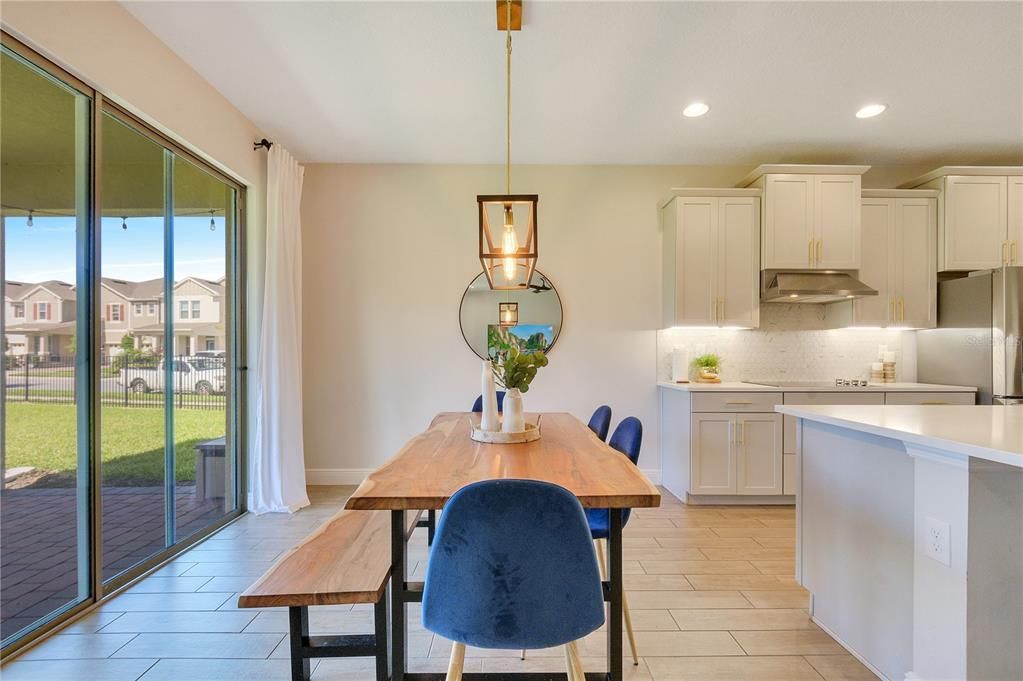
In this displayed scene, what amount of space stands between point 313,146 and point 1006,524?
4.55 metres

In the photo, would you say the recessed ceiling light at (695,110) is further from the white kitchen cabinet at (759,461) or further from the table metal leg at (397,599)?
the table metal leg at (397,599)

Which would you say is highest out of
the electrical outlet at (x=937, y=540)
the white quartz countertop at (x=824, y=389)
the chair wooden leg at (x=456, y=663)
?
the white quartz countertop at (x=824, y=389)

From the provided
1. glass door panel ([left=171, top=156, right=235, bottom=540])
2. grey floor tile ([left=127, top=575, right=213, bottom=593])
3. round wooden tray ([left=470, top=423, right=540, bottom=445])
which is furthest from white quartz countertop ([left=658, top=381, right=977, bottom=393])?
glass door panel ([left=171, top=156, right=235, bottom=540])

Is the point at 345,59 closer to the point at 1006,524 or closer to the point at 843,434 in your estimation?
the point at 843,434

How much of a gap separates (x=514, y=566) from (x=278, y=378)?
3.03 meters

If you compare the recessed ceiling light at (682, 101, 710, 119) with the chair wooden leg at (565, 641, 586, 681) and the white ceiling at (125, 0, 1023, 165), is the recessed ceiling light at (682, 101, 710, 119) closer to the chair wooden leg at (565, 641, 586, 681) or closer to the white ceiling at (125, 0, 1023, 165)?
the white ceiling at (125, 0, 1023, 165)

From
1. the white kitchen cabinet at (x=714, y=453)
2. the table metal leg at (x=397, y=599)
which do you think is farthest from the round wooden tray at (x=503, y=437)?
the white kitchen cabinet at (x=714, y=453)

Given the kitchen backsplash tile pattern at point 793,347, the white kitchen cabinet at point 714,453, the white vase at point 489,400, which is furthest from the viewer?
the kitchen backsplash tile pattern at point 793,347

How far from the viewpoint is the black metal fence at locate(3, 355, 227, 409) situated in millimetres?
1954

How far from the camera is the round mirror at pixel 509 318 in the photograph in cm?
427

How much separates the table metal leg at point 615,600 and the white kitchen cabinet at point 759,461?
2.63 m

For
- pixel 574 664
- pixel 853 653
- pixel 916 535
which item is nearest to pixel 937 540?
pixel 916 535

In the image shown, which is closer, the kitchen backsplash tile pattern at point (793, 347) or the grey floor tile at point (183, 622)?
the grey floor tile at point (183, 622)

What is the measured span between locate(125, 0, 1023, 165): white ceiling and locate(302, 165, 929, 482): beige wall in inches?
13.5
